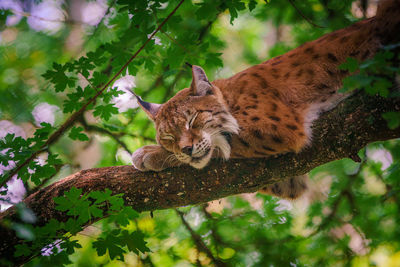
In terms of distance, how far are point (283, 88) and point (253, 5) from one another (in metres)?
1.33

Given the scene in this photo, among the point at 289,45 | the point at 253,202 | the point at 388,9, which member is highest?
the point at 388,9

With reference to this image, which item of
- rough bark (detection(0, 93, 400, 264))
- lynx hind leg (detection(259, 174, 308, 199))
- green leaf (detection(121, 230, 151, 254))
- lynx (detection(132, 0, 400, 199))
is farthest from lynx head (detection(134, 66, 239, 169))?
green leaf (detection(121, 230, 151, 254))

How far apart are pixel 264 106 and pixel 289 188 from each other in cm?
119

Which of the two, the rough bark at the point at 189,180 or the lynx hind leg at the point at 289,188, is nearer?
the rough bark at the point at 189,180

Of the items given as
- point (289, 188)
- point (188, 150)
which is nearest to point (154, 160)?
point (188, 150)

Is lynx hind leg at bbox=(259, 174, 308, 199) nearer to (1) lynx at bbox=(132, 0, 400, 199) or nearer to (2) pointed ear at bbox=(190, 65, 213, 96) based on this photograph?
(1) lynx at bbox=(132, 0, 400, 199)

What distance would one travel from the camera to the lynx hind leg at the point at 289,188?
4113 millimetres

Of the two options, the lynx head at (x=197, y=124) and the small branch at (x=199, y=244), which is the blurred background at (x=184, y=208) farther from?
the lynx head at (x=197, y=124)

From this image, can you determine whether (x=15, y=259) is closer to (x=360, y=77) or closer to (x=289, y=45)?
(x=360, y=77)

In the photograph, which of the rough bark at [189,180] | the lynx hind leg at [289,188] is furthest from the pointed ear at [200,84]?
the lynx hind leg at [289,188]

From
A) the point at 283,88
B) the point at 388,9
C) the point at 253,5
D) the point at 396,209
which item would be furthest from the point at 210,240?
the point at 388,9

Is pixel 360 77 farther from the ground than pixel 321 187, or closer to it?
farther from the ground

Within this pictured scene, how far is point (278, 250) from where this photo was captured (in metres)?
4.12

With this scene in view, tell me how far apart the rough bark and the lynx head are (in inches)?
6.5
